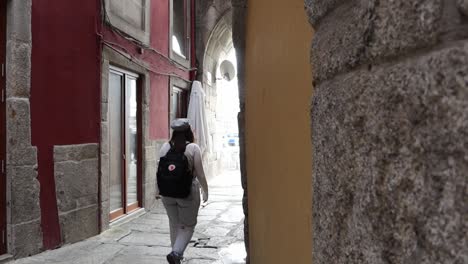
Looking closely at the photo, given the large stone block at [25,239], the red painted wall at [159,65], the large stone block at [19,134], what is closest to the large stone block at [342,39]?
the large stone block at [19,134]

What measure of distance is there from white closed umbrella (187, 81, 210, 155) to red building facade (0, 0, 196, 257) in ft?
4.12

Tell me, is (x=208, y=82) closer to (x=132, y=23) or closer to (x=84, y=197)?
(x=132, y=23)

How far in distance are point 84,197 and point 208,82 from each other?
26.0ft

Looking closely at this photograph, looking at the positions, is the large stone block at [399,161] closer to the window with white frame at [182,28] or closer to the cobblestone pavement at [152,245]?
the cobblestone pavement at [152,245]

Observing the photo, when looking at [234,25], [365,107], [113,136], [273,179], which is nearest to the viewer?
[365,107]

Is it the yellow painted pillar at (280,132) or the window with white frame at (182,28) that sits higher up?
the window with white frame at (182,28)

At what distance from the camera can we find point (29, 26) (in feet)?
17.3

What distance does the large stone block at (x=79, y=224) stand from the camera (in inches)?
229

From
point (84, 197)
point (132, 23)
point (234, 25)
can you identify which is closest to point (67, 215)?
point (84, 197)

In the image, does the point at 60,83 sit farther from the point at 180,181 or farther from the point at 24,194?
the point at 180,181

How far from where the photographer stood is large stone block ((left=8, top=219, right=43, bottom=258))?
490cm

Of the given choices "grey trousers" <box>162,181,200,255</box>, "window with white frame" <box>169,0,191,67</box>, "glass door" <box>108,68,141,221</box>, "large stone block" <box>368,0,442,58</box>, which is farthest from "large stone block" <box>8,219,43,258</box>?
"window with white frame" <box>169,0,191,67</box>

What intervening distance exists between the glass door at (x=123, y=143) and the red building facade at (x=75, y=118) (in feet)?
0.05

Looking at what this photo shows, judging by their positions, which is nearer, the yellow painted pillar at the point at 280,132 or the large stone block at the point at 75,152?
the yellow painted pillar at the point at 280,132
